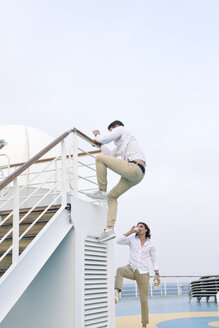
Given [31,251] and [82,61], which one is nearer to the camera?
[31,251]

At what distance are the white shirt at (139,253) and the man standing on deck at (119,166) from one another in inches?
30.6

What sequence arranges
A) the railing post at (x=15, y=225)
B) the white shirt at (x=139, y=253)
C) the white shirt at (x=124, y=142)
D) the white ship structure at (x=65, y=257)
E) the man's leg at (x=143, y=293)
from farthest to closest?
the white shirt at (x=139, y=253) → the man's leg at (x=143, y=293) → the white shirt at (x=124, y=142) → the white ship structure at (x=65, y=257) → the railing post at (x=15, y=225)

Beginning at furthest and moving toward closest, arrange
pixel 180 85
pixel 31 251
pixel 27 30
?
1. pixel 180 85
2. pixel 27 30
3. pixel 31 251

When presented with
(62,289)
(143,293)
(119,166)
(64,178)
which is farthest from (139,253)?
(64,178)

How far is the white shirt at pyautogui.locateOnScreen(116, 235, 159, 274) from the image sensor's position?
16.2ft

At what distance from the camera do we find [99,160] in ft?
13.8

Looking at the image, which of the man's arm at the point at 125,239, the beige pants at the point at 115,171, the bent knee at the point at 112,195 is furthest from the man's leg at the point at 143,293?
the bent knee at the point at 112,195

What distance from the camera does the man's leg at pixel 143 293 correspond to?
4.77 metres

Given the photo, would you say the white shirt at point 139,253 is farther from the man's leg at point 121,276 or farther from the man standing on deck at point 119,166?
the man standing on deck at point 119,166

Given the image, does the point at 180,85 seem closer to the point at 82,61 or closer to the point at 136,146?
the point at 82,61

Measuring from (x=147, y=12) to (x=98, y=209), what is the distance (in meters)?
4.95

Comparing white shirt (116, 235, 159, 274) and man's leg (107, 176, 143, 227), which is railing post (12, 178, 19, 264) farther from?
white shirt (116, 235, 159, 274)

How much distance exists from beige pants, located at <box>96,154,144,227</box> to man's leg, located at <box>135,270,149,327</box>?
1112 millimetres

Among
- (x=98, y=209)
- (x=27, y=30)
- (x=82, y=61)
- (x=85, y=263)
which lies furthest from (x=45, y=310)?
(x=27, y=30)
